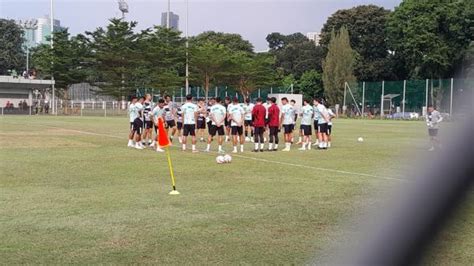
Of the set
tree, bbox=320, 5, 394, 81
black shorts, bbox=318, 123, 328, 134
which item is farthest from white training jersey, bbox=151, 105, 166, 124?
tree, bbox=320, 5, 394, 81

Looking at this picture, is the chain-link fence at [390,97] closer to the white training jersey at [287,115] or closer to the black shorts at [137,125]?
the white training jersey at [287,115]

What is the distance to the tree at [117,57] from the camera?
2384 inches

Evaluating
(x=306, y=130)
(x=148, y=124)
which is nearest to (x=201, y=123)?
(x=148, y=124)

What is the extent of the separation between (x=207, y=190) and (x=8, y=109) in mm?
56142

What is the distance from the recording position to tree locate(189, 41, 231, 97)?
6256 centimetres

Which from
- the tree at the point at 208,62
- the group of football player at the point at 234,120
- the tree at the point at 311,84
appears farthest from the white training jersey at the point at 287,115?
the tree at the point at 311,84

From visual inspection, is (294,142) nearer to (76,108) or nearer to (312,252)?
(312,252)

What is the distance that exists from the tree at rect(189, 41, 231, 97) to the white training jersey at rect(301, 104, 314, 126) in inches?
1694

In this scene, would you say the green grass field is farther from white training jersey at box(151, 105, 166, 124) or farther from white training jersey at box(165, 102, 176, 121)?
white training jersey at box(165, 102, 176, 121)

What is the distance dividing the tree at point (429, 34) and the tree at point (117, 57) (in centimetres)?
3097

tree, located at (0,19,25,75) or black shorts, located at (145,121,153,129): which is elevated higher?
tree, located at (0,19,25,75)

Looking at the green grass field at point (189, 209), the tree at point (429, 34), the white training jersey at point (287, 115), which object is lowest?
the green grass field at point (189, 209)

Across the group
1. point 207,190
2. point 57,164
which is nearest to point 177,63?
point 57,164

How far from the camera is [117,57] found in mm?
60906
